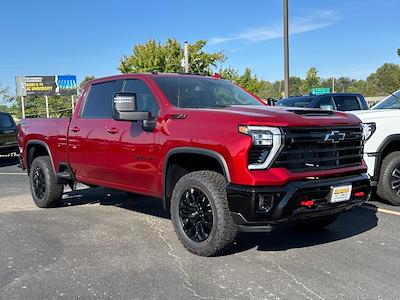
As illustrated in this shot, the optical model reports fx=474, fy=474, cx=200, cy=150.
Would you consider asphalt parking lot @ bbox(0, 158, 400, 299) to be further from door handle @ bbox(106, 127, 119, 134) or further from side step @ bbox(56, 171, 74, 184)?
door handle @ bbox(106, 127, 119, 134)

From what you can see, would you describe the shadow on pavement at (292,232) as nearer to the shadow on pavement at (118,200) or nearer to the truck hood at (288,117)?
the shadow on pavement at (118,200)

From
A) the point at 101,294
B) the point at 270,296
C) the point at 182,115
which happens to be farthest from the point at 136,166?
the point at 270,296

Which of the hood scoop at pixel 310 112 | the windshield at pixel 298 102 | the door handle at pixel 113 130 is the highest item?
the windshield at pixel 298 102

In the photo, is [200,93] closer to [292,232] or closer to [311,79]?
[292,232]

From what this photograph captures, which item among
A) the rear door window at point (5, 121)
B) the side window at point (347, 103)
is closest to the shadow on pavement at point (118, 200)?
the side window at point (347, 103)

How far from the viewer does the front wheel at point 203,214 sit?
4.48 meters

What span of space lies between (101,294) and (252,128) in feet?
6.26

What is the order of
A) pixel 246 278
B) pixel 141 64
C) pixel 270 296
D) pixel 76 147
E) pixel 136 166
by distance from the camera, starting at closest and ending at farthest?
pixel 270 296 < pixel 246 278 < pixel 136 166 < pixel 76 147 < pixel 141 64

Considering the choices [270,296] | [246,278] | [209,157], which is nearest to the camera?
[270,296]

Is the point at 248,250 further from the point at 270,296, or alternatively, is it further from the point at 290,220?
the point at 270,296

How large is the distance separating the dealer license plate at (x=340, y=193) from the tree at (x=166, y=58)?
38268 mm

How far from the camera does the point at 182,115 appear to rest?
4.93 meters

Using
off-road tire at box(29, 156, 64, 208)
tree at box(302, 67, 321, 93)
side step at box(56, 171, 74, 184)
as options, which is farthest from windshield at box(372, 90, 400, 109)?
tree at box(302, 67, 321, 93)

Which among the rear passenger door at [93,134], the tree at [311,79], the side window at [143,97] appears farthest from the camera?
the tree at [311,79]
